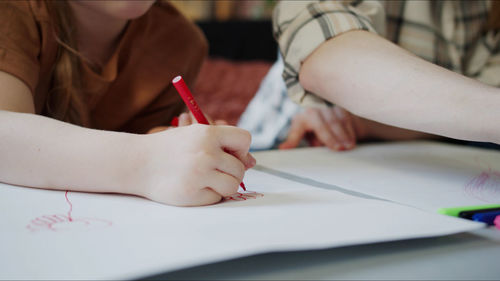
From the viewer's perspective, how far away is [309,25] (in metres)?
0.62

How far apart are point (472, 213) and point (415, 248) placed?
0.09 meters

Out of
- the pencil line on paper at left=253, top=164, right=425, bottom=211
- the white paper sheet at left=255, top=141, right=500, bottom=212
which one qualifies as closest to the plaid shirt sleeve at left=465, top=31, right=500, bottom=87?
the white paper sheet at left=255, top=141, right=500, bottom=212

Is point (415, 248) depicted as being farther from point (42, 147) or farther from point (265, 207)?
point (42, 147)

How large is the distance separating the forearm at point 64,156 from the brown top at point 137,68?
18cm

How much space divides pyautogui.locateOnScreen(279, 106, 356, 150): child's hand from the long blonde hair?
356 millimetres

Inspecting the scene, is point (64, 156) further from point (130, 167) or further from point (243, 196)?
point (243, 196)

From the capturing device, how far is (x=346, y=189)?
500 mm

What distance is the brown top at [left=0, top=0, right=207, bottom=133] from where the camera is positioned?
646 mm

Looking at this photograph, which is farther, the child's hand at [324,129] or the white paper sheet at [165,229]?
the child's hand at [324,129]

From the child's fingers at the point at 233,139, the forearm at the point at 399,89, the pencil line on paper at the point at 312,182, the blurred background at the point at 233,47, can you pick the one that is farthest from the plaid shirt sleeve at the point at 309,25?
the blurred background at the point at 233,47

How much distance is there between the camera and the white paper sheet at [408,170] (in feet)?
1.58

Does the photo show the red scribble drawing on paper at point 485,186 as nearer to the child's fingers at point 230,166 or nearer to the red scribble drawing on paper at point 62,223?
the child's fingers at point 230,166

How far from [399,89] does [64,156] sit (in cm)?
35

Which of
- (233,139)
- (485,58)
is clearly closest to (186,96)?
(233,139)
